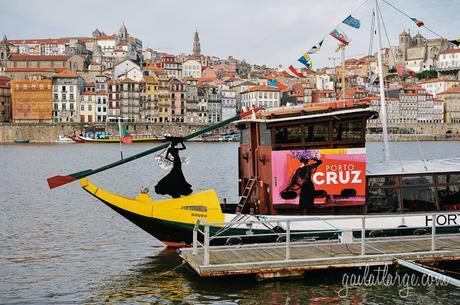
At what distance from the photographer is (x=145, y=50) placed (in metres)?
194

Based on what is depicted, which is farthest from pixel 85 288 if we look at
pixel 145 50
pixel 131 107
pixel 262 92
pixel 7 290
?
pixel 145 50

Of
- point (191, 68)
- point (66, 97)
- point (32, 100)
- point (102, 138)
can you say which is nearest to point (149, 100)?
point (102, 138)

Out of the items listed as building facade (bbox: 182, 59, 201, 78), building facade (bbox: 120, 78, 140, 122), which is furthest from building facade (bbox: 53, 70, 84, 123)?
building facade (bbox: 182, 59, 201, 78)

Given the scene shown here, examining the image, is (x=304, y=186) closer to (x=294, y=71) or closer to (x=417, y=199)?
(x=417, y=199)

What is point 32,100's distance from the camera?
415ft

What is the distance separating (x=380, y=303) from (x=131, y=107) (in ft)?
387

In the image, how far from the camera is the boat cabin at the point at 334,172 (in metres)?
15.2

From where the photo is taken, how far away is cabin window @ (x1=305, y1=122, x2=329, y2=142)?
601 inches

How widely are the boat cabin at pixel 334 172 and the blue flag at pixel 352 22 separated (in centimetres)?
462

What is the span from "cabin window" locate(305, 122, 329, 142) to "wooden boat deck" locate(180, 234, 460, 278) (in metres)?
2.27

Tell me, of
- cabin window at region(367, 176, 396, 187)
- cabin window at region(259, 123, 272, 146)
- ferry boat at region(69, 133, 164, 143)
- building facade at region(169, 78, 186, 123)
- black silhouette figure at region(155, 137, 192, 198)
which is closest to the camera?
cabin window at region(259, 123, 272, 146)

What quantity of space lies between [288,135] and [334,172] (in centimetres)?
131

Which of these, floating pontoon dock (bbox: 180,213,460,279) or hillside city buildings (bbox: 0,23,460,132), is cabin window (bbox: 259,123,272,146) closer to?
floating pontoon dock (bbox: 180,213,460,279)

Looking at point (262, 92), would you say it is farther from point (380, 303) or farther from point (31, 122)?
point (380, 303)
